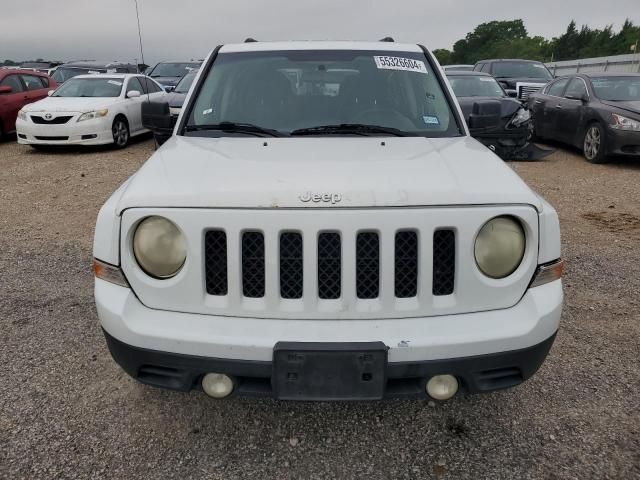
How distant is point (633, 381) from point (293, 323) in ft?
6.70

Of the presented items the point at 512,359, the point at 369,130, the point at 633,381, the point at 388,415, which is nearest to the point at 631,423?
the point at 633,381

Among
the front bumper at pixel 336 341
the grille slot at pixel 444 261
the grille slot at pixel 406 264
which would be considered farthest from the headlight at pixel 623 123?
the grille slot at pixel 406 264

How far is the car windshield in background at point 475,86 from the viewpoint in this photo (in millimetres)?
9836

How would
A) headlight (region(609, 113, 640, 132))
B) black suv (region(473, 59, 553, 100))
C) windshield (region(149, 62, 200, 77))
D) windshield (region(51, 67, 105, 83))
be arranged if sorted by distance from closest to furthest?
1. headlight (region(609, 113, 640, 132))
2. black suv (region(473, 59, 553, 100))
3. windshield (region(51, 67, 105, 83))
4. windshield (region(149, 62, 200, 77))

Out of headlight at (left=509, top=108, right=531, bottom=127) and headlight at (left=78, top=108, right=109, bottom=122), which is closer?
headlight at (left=509, top=108, right=531, bottom=127)

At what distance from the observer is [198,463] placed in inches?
89.4

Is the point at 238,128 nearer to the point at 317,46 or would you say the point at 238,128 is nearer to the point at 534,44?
the point at 317,46

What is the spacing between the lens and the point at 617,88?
916cm

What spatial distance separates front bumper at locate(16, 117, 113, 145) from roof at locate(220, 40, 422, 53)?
7062 mm

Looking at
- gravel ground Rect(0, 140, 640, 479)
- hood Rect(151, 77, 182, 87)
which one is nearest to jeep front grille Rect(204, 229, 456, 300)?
gravel ground Rect(0, 140, 640, 479)

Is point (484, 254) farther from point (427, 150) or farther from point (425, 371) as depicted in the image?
point (427, 150)

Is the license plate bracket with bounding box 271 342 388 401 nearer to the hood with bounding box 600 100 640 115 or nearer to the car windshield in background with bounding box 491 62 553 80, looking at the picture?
the hood with bounding box 600 100 640 115

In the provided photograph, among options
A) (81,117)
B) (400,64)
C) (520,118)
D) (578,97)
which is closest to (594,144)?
A: (578,97)

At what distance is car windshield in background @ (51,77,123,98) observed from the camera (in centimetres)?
1067
